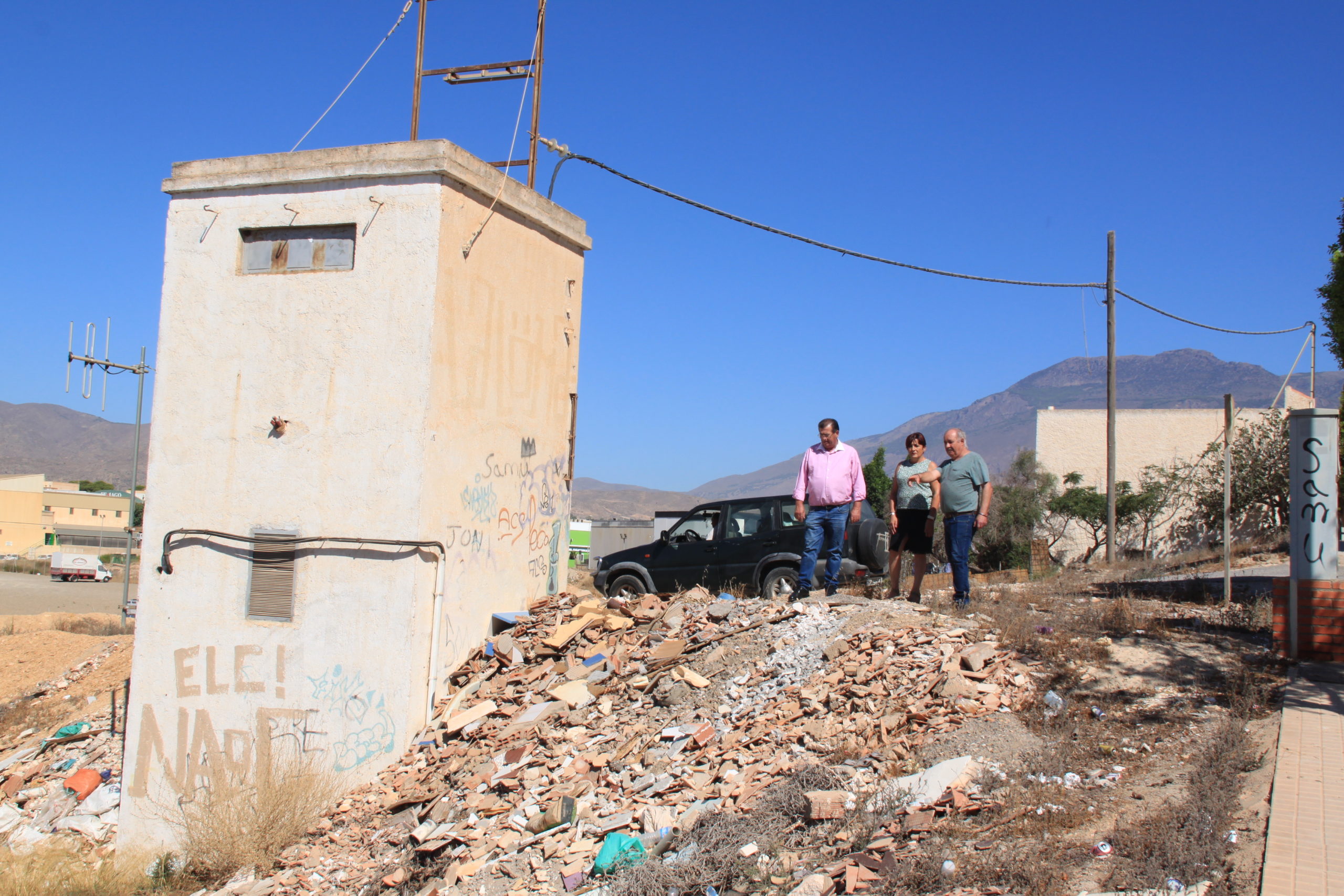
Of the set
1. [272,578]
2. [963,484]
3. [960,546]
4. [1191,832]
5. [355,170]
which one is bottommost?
[1191,832]

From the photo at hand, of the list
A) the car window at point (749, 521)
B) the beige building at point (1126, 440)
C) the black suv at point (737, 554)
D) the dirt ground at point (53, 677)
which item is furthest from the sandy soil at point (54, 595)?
the beige building at point (1126, 440)

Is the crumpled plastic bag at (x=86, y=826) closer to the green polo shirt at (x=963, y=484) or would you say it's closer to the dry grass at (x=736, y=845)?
the dry grass at (x=736, y=845)

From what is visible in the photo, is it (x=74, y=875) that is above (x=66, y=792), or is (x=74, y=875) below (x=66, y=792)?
below

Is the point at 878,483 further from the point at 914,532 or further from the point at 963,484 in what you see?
the point at 963,484

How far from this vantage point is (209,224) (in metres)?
9.73

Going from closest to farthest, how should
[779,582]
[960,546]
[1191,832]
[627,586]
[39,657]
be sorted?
1. [1191,832]
2. [960,546]
3. [779,582]
4. [627,586]
5. [39,657]

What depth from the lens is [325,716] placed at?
877cm

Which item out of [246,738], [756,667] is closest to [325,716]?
[246,738]

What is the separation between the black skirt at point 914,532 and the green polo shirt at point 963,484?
29cm

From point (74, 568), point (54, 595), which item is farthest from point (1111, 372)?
point (74, 568)

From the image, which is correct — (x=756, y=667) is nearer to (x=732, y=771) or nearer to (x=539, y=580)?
(x=732, y=771)

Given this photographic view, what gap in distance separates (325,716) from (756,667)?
13.8 feet

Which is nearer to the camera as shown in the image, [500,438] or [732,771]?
[732,771]

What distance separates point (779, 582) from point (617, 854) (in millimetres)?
6409
